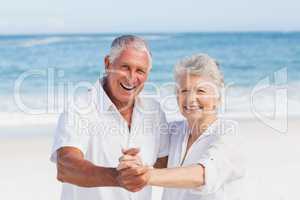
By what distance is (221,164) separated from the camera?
265 centimetres

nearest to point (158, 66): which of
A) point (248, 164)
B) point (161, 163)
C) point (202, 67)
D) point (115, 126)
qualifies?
point (248, 164)

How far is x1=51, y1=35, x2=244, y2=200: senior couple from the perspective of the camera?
2.63m

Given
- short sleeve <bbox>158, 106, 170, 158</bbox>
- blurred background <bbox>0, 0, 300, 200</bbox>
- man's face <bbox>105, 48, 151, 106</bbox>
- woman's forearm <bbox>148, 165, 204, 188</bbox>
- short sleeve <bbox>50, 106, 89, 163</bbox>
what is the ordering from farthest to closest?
blurred background <bbox>0, 0, 300, 200</bbox> < short sleeve <bbox>158, 106, 170, 158</bbox> < man's face <bbox>105, 48, 151, 106</bbox> < short sleeve <bbox>50, 106, 89, 163</bbox> < woman's forearm <bbox>148, 165, 204, 188</bbox>

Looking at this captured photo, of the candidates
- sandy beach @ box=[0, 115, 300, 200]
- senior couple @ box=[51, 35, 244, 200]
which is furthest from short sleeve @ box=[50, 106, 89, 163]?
sandy beach @ box=[0, 115, 300, 200]

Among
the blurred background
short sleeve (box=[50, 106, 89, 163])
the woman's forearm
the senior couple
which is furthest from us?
the blurred background

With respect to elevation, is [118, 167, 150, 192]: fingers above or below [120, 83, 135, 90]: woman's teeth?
below

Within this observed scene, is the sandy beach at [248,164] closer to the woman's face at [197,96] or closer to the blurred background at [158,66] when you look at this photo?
the blurred background at [158,66]

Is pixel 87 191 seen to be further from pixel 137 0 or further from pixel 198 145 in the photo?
pixel 137 0

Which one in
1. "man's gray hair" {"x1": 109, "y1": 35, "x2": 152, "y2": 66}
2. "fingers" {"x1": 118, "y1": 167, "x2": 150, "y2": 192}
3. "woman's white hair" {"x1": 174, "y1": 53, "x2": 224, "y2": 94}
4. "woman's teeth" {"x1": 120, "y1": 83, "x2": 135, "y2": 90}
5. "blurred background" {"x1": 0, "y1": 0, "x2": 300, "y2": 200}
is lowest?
"fingers" {"x1": 118, "y1": 167, "x2": 150, "y2": 192}

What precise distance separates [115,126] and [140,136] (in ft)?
0.43

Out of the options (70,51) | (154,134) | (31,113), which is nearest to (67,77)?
(70,51)

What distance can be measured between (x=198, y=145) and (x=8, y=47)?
15.3 meters

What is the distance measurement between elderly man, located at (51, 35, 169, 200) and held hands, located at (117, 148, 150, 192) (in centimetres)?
23

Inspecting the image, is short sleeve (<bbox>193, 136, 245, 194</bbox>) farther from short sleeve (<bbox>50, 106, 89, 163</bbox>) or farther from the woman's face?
short sleeve (<bbox>50, 106, 89, 163</bbox>)
